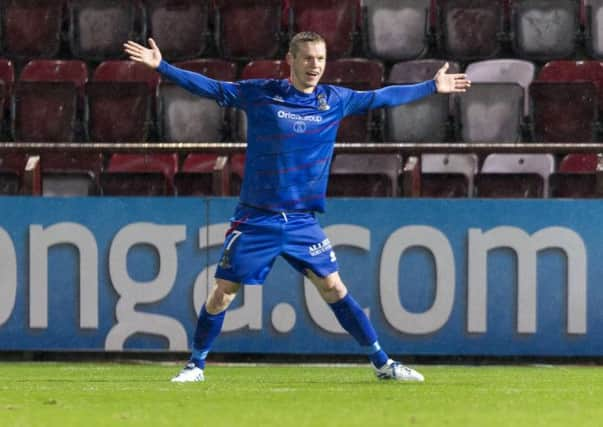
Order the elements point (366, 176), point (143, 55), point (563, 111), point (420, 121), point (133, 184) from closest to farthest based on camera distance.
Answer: point (143, 55)
point (366, 176)
point (133, 184)
point (563, 111)
point (420, 121)

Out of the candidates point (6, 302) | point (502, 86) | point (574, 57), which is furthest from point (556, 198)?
point (6, 302)

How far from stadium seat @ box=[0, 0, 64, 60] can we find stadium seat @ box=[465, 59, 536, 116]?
3844mm

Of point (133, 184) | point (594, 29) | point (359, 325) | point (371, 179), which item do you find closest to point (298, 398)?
point (359, 325)

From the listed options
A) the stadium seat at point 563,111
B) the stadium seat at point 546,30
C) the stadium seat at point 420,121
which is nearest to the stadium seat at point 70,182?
the stadium seat at point 420,121

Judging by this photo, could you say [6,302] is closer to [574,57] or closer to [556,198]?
[556,198]

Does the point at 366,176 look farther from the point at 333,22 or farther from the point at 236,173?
the point at 333,22

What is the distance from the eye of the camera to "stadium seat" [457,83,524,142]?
12.7m

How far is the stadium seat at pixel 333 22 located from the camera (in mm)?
13906

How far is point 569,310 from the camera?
10977 millimetres

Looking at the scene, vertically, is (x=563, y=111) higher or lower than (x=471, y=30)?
lower

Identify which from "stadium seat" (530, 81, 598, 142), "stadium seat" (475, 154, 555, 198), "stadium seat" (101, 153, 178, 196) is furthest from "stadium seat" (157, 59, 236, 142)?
→ "stadium seat" (530, 81, 598, 142)

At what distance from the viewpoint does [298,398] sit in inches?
302

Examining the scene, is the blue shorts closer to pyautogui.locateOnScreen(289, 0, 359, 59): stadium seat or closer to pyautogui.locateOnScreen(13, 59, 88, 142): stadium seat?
pyautogui.locateOnScreen(13, 59, 88, 142): stadium seat

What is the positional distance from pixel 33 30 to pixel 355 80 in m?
3.26
